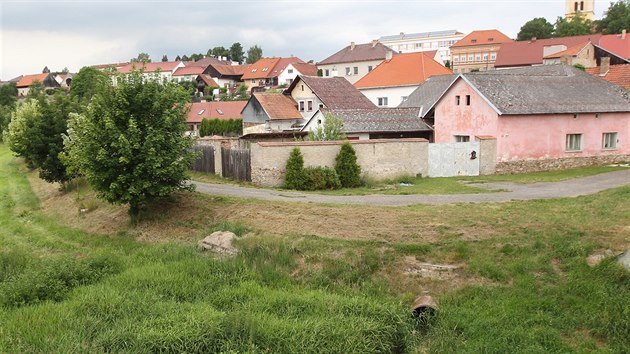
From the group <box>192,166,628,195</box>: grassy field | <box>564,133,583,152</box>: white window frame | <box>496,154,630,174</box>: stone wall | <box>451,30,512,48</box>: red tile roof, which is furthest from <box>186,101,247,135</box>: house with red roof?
<box>451,30,512,48</box>: red tile roof

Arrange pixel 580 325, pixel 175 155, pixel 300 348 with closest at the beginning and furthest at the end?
1. pixel 300 348
2. pixel 580 325
3. pixel 175 155

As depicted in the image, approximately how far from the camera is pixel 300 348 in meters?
9.47

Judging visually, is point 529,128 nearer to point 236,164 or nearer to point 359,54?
point 236,164

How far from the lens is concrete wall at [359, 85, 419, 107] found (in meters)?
52.8

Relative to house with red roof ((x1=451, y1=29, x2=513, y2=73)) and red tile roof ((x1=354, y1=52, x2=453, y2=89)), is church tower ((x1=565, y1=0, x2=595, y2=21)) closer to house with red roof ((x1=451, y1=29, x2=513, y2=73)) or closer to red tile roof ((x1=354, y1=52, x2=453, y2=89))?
house with red roof ((x1=451, y1=29, x2=513, y2=73))

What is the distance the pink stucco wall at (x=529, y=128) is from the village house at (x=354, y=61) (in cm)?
4840

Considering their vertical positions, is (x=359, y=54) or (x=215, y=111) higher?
(x=359, y=54)

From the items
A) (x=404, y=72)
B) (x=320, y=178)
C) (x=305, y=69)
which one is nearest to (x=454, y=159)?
(x=320, y=178)

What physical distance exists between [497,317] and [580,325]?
148 cm

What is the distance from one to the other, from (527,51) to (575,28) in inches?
959

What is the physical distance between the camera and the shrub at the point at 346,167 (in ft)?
79.5

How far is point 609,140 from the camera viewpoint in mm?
29641

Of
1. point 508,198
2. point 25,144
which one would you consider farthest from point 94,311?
point 25,144

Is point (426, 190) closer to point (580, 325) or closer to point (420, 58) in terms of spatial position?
point (580, 325)
